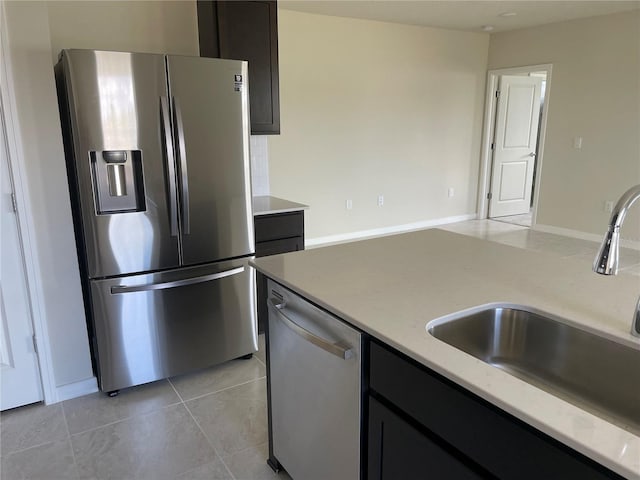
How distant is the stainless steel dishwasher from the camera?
141 centimetres

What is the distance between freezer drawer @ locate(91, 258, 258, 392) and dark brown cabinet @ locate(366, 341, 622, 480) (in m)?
1.55

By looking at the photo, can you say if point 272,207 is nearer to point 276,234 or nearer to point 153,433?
point 276,234

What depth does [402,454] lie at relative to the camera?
1241 millimetres

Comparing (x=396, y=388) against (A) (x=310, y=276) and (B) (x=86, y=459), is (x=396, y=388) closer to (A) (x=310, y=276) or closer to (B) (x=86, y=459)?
(A) (x=310, y=276)

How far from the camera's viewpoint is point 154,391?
103 inches

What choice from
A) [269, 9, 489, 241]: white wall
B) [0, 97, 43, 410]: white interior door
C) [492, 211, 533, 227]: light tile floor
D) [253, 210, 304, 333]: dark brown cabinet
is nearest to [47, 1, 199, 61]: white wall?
[0, 97, 43, 410]: white interior door

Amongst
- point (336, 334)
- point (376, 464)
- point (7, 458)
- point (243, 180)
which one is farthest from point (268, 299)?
point (7, 458)

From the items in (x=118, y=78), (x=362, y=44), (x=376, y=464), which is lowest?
(x=376, y=464)

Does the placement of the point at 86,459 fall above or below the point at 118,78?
below

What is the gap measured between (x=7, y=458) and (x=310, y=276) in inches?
64.7

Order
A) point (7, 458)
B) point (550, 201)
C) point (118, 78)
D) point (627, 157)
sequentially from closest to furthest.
Answer: point (7, 458) → point (118, 78) → point (627, 157) → point (550, 201)

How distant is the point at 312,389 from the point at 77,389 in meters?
1.63

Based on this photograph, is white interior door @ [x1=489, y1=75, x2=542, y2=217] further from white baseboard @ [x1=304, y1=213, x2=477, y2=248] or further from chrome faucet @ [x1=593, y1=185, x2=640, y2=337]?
chrome faucet @ [x1=593, y1=185, x2=640, y2=337]

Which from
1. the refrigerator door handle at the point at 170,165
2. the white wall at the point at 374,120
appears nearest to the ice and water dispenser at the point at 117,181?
the refrigerator door handle at the point at 170,165
